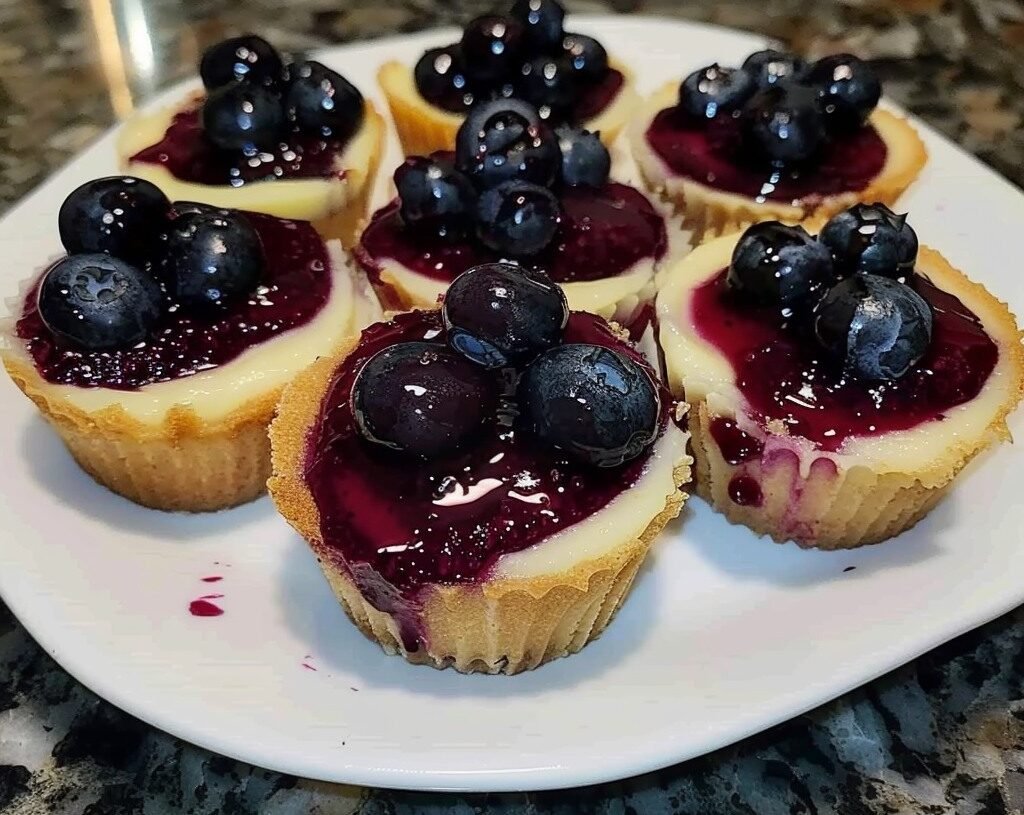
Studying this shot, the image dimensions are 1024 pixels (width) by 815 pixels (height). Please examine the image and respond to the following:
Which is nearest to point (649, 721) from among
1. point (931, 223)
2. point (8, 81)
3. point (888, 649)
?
point (888, 649)

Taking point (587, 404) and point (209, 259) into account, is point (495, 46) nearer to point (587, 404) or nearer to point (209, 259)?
point (209, 259)

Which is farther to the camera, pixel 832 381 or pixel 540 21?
pixel 540 21

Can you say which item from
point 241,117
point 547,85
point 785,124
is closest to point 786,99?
point 785,124

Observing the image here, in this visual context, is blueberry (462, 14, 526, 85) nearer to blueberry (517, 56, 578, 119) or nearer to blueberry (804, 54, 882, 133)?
blueberry (517, 56, 578, 119)

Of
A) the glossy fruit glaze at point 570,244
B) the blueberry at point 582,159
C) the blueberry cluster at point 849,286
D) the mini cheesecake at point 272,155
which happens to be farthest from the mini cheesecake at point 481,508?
the mini cheesecake at point 272,155

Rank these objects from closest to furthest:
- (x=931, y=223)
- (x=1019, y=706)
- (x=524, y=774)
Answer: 1. (x=524, y=774)
2. (x=1019, y=706)
3. (x=931, y=223)

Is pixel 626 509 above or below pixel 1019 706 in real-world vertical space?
above

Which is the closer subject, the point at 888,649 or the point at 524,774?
the point at 524,774

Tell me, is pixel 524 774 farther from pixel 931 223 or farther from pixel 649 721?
pixel 931 223

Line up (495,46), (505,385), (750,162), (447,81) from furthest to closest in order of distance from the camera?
(447,81) < (495,46) < (750,162) < (505,385)
